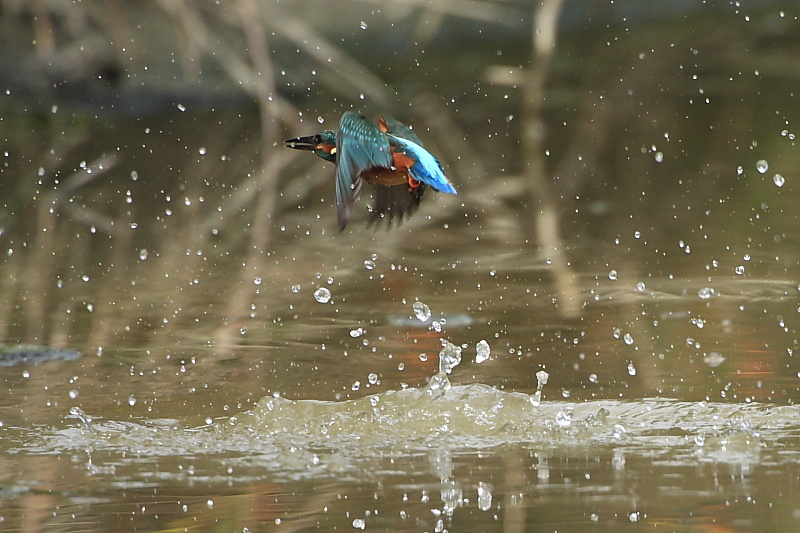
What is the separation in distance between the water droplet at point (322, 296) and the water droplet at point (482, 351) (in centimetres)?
81

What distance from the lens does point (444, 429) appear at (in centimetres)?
336

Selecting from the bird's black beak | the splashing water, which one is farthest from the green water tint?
the bird's black beak

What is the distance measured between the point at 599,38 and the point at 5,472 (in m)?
9.22

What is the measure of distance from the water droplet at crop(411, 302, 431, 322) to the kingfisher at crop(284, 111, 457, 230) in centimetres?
64

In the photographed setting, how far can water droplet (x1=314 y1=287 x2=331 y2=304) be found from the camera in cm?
471

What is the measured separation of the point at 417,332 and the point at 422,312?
164 mm

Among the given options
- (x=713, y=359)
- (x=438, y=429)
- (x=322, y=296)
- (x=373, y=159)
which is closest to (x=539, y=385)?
(x=438, y=429)

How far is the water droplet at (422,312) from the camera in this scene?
4379 mm

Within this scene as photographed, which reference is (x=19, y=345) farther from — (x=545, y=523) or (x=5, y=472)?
(x=545, y=523)

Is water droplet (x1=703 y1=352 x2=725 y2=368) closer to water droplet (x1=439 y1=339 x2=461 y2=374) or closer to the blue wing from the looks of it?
water droplet (x1=439 y1=339 x2=461 y2=374)

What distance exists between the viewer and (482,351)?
399 centimetres

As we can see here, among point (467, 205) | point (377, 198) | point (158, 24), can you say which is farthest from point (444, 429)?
point (158, 24)

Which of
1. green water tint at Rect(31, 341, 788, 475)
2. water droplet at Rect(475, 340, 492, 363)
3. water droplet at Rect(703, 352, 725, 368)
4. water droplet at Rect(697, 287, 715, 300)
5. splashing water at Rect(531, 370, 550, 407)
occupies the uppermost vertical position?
water droplet at Rect(697, 287, 715, 300)

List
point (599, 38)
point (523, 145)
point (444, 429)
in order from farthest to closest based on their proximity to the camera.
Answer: point (599, 38), point (523, 145), point (444, 429)
